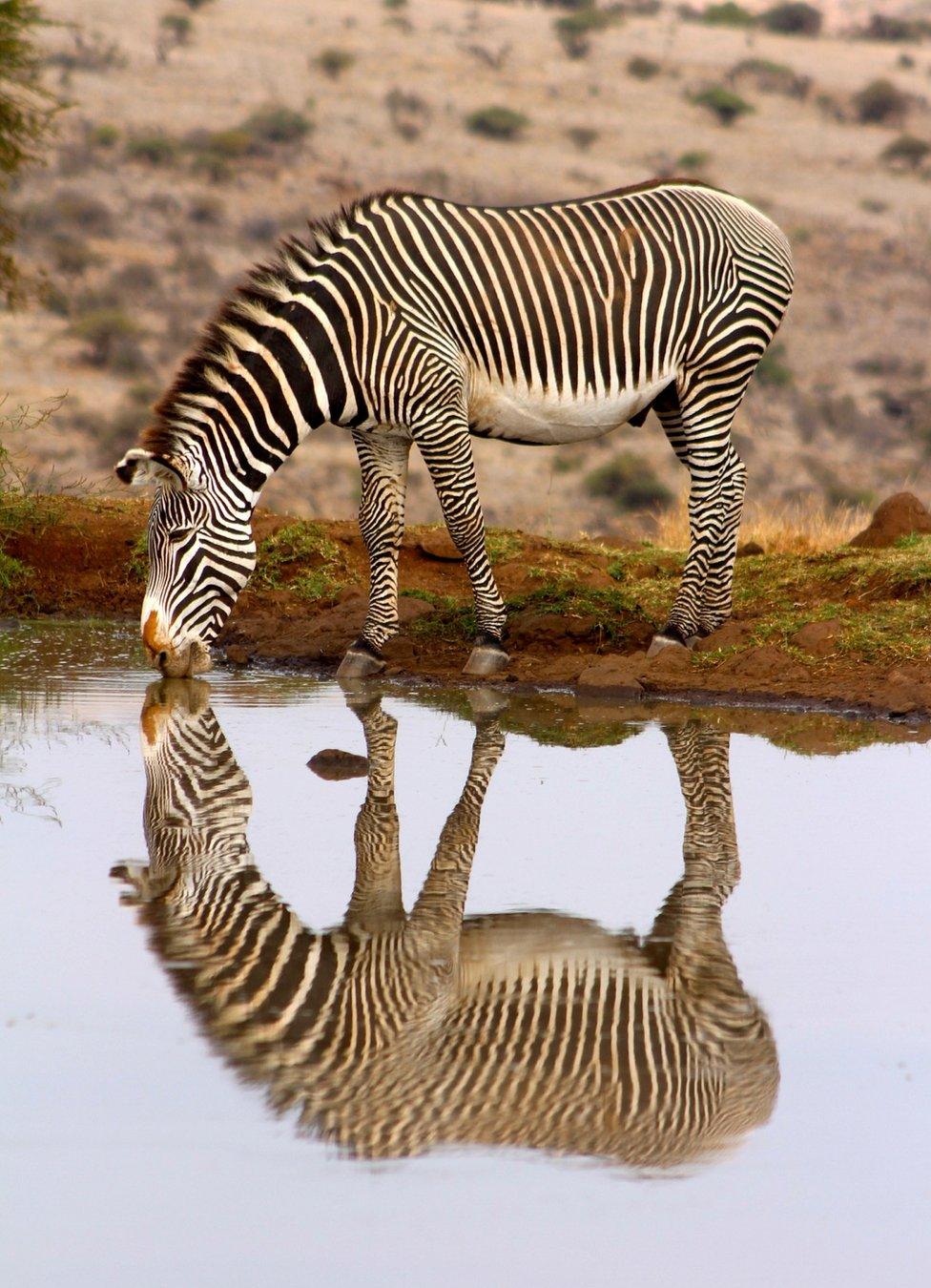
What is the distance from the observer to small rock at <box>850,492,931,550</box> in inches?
490

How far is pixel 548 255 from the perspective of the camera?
9453 mm

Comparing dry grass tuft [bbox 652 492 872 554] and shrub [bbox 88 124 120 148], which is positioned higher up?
shrub [bbox 88 124 120 148]

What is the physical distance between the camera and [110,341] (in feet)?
99.2

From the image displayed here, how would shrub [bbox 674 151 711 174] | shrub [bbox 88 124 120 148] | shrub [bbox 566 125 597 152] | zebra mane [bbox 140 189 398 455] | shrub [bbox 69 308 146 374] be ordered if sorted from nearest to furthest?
zebra mane [bbox 140 189 398 455] < shrub [bbox 69 308 146 374] < shrub [bbox 88 124 120 148] < shrub [bbox 674 151 711 174] < shrub [bbox 566 125 597 152]

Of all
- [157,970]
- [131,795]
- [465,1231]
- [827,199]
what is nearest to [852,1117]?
[465,1231]

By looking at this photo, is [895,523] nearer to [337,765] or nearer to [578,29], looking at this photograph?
[337,765]

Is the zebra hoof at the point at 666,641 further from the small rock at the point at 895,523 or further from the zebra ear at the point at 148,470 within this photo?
the small rock at the point at 895,523

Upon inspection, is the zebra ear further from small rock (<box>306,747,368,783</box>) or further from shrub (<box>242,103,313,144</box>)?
shrub (<box>242,103,313,144</box>)

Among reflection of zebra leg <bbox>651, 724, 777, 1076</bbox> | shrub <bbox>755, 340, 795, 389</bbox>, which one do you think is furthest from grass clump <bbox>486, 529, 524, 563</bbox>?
shrub <bbox>755, 340, 795, 389</bbox>

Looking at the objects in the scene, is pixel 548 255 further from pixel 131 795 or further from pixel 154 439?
pixel 131 795

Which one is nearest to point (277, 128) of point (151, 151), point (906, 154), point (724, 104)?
point (151, 151)

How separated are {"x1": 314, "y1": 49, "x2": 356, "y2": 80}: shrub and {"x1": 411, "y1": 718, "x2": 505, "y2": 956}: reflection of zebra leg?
36.6m

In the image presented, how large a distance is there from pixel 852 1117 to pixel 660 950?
108 centimetres

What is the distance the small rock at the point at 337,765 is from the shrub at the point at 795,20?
154ft
